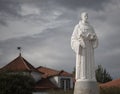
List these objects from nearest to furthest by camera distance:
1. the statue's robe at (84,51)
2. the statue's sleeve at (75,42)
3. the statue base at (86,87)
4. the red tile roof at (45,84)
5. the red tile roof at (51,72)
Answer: the statue base at (86,87)
the statue's robe at (84,51)
the statue's sleeve at (75,42)
the red tile roof at (45,84)
the red tile roof at (51,72)

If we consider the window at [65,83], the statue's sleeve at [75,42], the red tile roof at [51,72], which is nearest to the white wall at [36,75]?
the red tile roof at [51,72]

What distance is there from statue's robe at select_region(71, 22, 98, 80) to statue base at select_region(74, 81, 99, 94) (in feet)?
0.95

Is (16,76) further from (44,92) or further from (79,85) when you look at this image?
(79,85)

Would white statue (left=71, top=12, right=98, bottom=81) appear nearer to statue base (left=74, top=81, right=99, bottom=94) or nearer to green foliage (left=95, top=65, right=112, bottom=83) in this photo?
statue base (left=74, top=81, right=99, bottom=94)

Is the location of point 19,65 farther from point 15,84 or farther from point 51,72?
point 15,84

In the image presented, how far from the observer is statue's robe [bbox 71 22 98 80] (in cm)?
1755

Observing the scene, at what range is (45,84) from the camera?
4481cm

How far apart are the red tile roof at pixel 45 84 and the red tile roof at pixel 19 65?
217 centimetres

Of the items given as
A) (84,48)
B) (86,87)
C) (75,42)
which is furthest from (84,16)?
(86,87)

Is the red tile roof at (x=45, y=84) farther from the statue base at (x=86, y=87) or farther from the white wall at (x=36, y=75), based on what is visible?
the statue base at (x=86, y=87)

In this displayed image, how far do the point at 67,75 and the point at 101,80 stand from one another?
52.4 feet

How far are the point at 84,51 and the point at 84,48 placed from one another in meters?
0.17

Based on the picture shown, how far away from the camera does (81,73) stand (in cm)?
1752

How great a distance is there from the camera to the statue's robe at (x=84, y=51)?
17.5 metres
